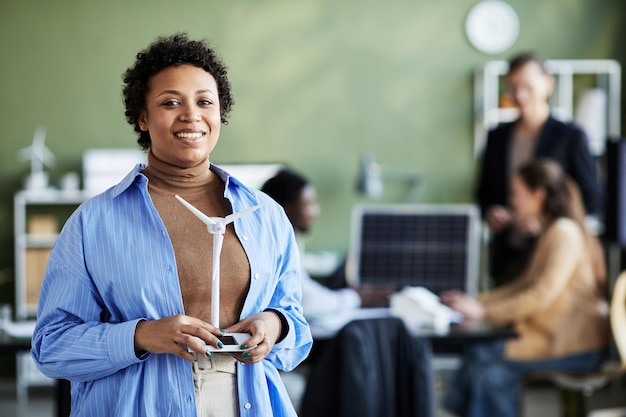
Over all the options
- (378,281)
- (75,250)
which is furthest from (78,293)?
(378,281)

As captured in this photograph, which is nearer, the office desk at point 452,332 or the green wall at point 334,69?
the office desk at point 452,332

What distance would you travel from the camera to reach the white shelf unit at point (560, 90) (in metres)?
5.97

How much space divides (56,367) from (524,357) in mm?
2851

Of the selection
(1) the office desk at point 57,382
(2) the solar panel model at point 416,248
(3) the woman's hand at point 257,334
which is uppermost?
(3) the woman's hand at point 257,334

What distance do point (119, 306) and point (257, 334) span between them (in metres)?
0.18

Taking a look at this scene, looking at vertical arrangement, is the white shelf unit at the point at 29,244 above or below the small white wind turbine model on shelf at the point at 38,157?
below

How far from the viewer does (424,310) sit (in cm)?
343

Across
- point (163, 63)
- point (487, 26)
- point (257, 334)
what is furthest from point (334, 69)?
point (257, 334)

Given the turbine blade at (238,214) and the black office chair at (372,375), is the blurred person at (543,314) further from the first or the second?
the turbine blade at (238,214)

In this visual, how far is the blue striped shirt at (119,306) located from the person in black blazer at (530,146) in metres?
3.35

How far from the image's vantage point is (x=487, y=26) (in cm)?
615

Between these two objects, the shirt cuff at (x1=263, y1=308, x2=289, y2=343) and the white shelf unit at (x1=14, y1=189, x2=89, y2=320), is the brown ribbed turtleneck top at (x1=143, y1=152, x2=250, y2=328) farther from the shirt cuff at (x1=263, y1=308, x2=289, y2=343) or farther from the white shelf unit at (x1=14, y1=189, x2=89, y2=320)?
the white shelf unit at (x1=14, y1=189, x2=89, y2=320)

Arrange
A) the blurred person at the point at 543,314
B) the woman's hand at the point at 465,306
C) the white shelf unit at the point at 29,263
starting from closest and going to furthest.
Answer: the woman's hand at the point at 465,306 < the blurred person at the point at 543,314 < the white shelf unit at the point at 29,263

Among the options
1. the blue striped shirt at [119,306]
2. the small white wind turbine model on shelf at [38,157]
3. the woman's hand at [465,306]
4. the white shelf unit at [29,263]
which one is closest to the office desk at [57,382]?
the woman's hand at [465,306]
